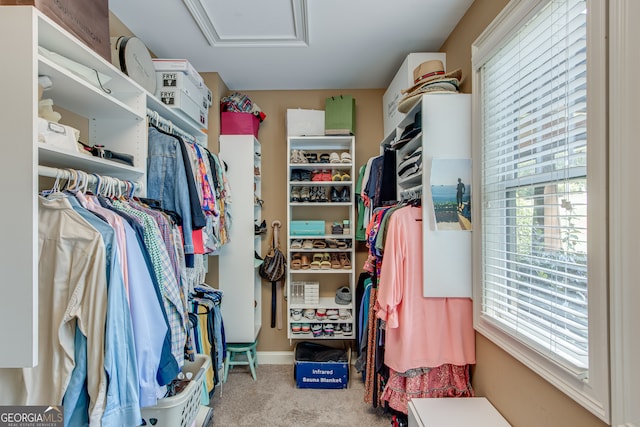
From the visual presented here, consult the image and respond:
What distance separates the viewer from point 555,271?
3.48ft

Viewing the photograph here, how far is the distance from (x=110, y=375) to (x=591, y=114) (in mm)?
1705

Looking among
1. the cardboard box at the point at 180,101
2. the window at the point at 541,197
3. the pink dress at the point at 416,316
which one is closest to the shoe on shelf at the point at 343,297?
the pink dress at the point at 416,316

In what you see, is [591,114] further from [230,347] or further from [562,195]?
[230,347]

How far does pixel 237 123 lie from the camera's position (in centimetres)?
255

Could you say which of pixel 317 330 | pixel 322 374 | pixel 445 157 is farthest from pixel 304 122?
pixel 322 374

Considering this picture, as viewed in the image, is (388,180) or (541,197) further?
(388,180)

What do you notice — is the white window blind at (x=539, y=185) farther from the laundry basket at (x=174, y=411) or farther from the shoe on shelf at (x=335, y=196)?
the laundry basket at (x=174, y=411)

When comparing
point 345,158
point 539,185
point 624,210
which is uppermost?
point 345,158

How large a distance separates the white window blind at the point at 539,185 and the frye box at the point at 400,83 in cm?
60

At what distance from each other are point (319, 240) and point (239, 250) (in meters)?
0.71

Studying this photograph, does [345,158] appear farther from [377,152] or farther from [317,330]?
[317,330]

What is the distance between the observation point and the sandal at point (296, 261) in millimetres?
2576

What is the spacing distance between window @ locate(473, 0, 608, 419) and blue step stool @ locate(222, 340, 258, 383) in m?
1.86

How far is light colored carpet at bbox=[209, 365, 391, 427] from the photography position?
6.50 feet
